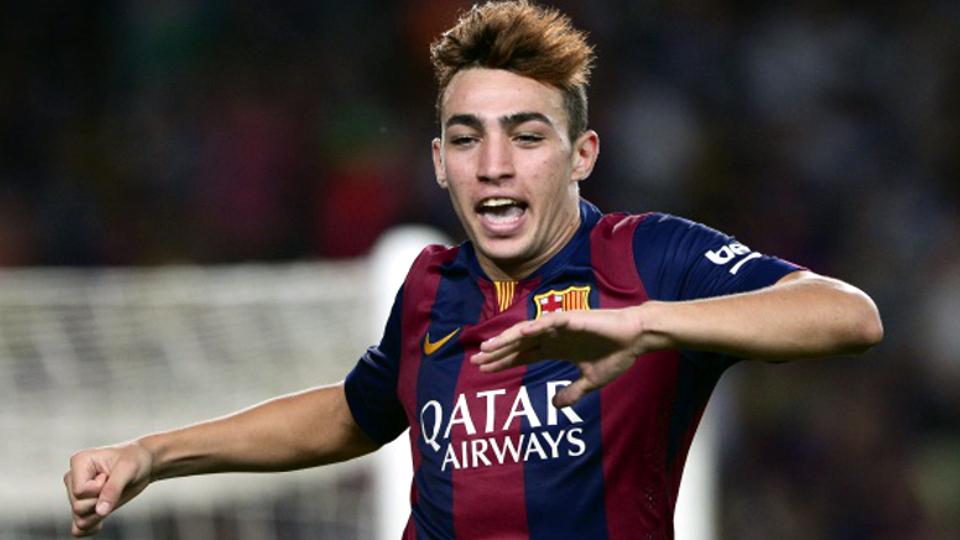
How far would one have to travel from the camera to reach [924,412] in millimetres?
9133

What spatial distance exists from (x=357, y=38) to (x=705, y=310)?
28.7ft

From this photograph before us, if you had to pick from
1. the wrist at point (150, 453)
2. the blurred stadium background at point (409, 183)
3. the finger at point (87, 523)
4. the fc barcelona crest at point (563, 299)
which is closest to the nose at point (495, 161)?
the fc barcelona crest at point (563, 299)

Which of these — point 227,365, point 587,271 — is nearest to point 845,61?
point 227,365

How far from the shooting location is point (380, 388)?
395 cm

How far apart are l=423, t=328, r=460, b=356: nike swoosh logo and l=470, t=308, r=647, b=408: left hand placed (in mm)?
701

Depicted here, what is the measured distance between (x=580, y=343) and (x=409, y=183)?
761 centimetres

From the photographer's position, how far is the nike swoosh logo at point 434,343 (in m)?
3.73

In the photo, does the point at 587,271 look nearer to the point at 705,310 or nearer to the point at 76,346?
the point at 705,310

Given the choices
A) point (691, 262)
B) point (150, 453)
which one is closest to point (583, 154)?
point (691, 262)

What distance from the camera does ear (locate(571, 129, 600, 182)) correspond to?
3.76 m

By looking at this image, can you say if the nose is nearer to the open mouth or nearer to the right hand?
the open mouth

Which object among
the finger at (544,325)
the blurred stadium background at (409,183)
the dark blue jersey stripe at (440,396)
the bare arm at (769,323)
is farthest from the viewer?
the blurred stadium background at (409,183)

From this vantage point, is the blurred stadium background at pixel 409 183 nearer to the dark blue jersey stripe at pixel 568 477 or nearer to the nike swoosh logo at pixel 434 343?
the nike swoosh logo at pixel 434 343

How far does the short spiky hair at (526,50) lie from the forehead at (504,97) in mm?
16
